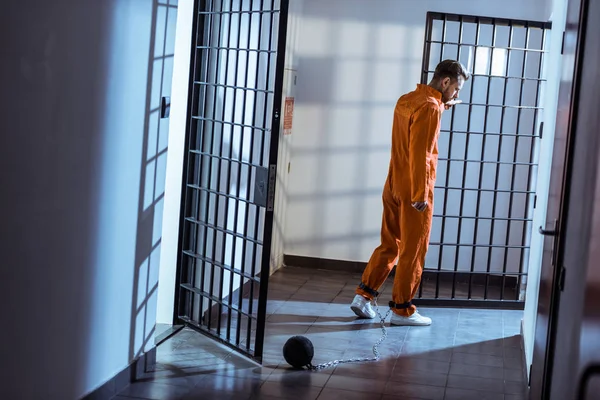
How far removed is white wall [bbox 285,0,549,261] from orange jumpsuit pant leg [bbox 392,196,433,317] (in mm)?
1731

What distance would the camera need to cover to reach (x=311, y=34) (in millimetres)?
7348

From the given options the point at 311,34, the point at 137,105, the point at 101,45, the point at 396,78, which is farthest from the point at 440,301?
the point at 101,45

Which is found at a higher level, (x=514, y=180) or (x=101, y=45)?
(x=101, y=45)

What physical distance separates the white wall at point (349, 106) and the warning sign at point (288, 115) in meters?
0.15

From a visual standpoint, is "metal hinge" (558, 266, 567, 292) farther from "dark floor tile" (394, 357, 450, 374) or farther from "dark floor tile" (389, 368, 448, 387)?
"dark floor tile" (394, 357, 450, 374)

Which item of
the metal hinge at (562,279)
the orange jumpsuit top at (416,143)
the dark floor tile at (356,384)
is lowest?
the dark floor tile at (356,384)

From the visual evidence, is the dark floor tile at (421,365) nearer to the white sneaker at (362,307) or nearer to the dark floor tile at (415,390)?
→ the dark floor tile at (415,390)

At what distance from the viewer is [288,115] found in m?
7.21

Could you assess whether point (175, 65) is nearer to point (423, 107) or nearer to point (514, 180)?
point (423, 107)

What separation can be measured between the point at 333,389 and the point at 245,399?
489 mm

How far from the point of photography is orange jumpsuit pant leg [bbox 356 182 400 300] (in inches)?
231

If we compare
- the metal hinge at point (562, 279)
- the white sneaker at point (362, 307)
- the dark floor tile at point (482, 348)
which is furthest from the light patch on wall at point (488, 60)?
the metal hinge at point (562, 279)

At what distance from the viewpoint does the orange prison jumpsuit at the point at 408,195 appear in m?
5.54

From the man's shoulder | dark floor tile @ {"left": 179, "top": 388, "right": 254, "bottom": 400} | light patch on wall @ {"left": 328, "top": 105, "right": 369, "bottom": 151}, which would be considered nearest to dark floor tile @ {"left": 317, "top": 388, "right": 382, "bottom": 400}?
dark floor tile @ {"left": 179, "top": 388, "right": 254, "bottom": 400}
